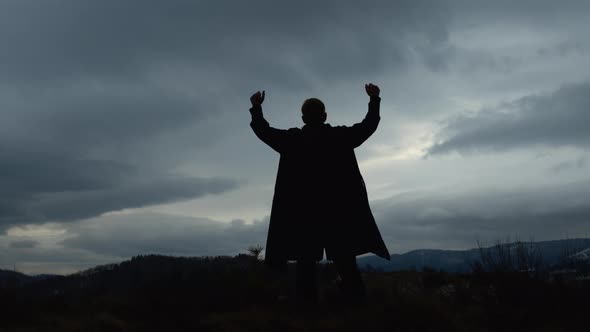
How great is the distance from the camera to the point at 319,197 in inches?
246

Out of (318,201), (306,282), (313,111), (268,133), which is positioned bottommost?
(306,282)

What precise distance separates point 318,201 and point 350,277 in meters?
0.92

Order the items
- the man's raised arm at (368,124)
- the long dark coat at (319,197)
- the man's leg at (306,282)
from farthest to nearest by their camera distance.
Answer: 1. the man's raised arm at (368,124)
2. the long dark coat at (319,197)
3. the man's leg at (306,282)

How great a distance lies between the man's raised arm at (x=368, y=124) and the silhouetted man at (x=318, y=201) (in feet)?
0.04

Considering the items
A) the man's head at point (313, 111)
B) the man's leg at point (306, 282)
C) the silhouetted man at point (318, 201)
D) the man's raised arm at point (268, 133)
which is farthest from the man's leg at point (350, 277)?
the man's head at point (313, 111)

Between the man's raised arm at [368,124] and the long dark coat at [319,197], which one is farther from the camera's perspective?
the man's raised arm at [368,124]

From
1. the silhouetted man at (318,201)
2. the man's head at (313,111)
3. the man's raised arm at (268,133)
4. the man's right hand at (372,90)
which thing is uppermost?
the man's right hand at (372,90)

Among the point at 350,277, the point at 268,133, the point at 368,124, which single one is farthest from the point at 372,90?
the point at 350,277

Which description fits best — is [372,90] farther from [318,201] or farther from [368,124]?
[318,201]

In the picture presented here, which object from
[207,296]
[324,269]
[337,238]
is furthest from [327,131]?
[324,269]

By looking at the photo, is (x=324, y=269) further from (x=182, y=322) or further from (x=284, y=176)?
(x=182, y=322)

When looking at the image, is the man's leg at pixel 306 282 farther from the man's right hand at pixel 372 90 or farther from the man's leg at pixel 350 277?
the man's right hand at pixel 372 90

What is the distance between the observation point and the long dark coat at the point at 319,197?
6191mm

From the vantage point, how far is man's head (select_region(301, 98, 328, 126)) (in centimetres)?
637
